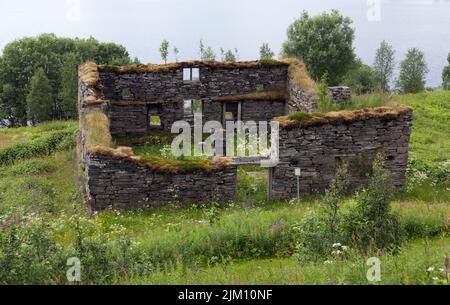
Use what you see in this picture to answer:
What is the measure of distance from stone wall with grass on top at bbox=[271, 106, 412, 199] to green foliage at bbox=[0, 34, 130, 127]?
43.6m

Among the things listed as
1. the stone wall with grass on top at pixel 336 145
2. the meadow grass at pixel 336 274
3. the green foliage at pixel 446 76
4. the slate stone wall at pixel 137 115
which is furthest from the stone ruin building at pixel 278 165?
the green foliage at pixel 446 76

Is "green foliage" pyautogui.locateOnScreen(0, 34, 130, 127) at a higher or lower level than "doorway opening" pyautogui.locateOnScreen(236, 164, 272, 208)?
higher

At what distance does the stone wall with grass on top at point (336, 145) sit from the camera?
20.9 m

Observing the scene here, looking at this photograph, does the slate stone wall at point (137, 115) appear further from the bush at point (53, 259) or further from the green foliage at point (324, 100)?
the bush at point (53, 259)

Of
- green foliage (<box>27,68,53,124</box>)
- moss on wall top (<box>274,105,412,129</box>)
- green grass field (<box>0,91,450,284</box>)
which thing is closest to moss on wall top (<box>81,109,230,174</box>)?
green grass field (<box>0,91,450,284</box>)

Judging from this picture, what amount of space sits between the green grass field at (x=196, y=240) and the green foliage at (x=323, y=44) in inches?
1030

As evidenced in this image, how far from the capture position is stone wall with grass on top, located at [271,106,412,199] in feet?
68.4

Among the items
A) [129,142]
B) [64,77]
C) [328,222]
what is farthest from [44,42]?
[328,222]

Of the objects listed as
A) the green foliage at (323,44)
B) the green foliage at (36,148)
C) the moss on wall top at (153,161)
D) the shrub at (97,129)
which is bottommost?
the green foliage at (36,148)

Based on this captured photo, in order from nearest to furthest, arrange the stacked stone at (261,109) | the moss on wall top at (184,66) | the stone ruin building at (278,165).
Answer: the stone ruin building at (278,165) → the moss on wall top at (184,66) → the stacked stone at (261,109)

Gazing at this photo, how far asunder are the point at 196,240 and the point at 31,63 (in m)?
55.3

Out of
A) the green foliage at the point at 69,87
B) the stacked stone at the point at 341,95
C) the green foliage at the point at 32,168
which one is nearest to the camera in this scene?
the stacked stone at the point at 341,95

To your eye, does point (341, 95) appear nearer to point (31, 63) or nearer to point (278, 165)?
point (278, 165)

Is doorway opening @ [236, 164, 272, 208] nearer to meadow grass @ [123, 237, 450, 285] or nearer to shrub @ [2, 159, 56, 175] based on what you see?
meadow grass @ [123, 237, 450, 285]
